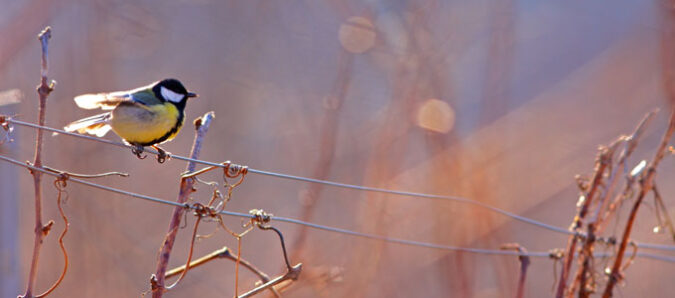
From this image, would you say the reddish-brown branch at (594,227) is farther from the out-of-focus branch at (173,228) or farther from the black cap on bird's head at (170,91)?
the black cap on bird's head at (170,91)

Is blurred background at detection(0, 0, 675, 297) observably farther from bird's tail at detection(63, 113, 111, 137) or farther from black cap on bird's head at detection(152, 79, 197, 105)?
black cap on bird's head at detection(152, 79, 197, 105)

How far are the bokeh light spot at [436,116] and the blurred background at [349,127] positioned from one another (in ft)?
0.05

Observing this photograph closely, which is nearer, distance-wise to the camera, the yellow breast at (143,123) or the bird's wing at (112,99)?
the bird's wing at (112,99)

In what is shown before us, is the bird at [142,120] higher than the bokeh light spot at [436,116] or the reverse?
the reverse

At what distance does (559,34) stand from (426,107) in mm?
4214

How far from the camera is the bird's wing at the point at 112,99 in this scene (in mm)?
1732

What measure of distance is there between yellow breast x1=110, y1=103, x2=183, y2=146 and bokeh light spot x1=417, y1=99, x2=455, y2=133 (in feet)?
4.13

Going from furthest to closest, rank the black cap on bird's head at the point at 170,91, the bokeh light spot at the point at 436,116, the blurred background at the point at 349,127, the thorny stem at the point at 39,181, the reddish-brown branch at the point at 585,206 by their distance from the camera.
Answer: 1. the bokeh light spot at the point at 436,116
2. the blurred background at the point at 349,127
3. the black cap on bird's head at the point at 170,91
4. the reddish-brown branch at the point at 585,206
5. the thorny stem at the point at 39,181

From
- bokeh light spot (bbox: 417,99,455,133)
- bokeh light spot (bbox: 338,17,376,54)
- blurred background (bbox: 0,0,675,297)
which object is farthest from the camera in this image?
bokeh light spot (bbox: 338,17,376,54)

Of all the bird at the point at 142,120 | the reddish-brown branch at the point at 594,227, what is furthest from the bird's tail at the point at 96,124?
the reddish-brown branch at the point at 594,227

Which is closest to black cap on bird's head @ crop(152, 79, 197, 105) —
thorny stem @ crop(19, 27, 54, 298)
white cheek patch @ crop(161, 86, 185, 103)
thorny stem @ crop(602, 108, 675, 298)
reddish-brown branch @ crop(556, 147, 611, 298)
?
white cheek patch @ crop(161, 86, 185, 103)

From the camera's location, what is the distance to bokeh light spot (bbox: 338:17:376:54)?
3.21 m

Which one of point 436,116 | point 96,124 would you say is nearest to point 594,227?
point 436,116

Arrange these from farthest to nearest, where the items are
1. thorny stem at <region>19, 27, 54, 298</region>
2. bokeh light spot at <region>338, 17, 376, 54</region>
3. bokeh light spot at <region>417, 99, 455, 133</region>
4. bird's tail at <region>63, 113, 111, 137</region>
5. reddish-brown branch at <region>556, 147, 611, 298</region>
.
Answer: bokeh light spot at <region>338, 17, 376, 54</region>, bokeh light spot at <region>417, 99, 455, 133</region>, bird's tail at <region>63, 113, 111, 137</region>, reddish-brown branch at <region>556, 147, 611, 298</region>, thorny stem at <region>19, 27, 54, 298</region>
